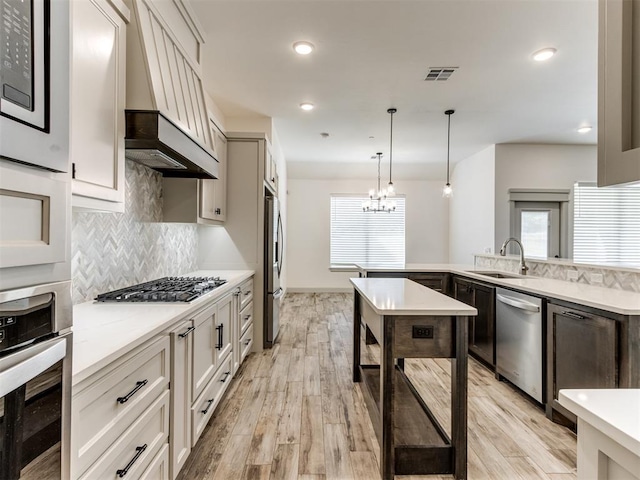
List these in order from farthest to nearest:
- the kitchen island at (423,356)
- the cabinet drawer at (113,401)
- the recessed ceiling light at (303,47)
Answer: the recessed ceiling light at (303,47) < the kitchen island at (423,356) < the cabinet drawer at (113,401)

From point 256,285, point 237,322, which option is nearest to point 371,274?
point 256,285

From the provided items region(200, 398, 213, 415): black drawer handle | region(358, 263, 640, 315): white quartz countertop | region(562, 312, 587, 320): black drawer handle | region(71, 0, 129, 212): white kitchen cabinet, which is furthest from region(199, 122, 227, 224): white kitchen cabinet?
region(562, 312, 587, 320): black drawer handle

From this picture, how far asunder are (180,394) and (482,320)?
285 centimetres

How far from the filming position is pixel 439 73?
3.19 metres

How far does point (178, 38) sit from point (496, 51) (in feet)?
8.58

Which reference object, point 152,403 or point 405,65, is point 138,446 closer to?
point 152,403

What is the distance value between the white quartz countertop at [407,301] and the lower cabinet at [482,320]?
983mm

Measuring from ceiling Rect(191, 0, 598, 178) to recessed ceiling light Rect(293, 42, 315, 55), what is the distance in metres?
0.05

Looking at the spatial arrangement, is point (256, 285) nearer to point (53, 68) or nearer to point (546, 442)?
point (546, 442)

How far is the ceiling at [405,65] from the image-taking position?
7.57 feet

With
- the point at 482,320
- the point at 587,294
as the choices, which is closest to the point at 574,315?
the point at 587,294

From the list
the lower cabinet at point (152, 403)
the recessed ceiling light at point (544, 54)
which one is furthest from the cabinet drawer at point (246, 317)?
the recessed ceiling light at point (544, 54)

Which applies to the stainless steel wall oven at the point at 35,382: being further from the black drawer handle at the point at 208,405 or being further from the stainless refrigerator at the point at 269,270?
the stainless refrigerator at the point at 269,270

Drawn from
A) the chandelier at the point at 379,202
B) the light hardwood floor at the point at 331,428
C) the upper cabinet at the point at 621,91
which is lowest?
the light hardwood floor at the point at 331,428
